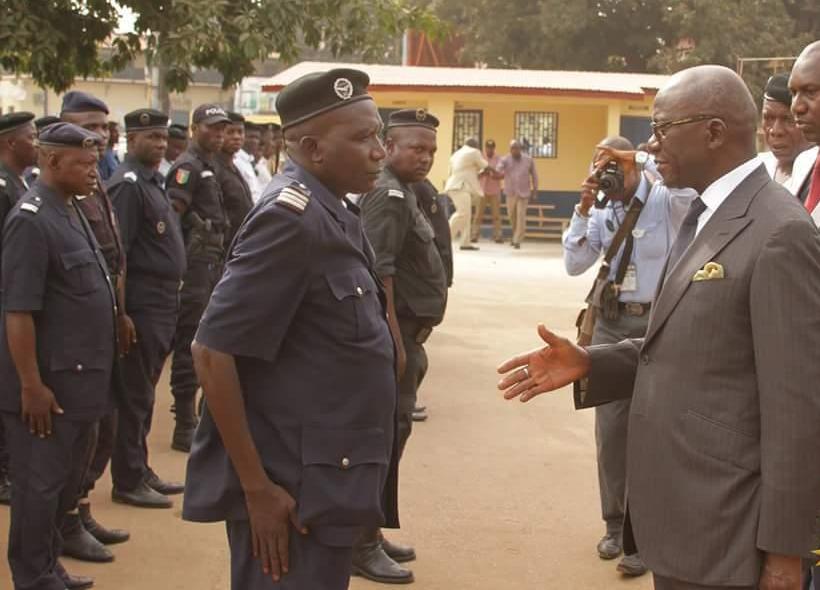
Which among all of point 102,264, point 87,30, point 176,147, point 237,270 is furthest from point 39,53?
point 237,270

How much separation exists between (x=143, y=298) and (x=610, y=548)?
2805 mm

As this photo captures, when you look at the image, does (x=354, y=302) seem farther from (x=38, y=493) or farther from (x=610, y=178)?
(x=610, y=178)

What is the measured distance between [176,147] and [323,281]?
8280mm

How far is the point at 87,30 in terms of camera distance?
963 centimetres

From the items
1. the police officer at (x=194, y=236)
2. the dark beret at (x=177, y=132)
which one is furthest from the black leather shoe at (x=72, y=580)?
the dark beret at (x=177, y=132)

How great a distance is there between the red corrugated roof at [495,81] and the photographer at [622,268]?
16.9 m

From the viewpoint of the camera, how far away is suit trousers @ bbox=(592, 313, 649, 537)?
225 inches

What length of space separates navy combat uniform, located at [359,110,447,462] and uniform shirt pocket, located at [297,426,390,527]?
94.5 inches

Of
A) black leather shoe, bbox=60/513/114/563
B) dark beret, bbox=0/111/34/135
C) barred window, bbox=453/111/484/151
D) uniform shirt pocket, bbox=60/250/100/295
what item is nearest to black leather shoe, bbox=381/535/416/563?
black leather shoe, bbox=60/513/114/563

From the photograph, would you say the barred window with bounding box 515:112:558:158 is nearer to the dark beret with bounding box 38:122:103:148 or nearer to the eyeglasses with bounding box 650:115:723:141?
the dark beret with bounding box 38:122:103:148

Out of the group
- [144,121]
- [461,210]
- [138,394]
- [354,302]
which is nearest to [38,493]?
[138,394]

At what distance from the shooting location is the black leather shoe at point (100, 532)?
5.83 m

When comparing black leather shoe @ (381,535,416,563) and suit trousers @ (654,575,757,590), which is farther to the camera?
black leather shoe @ (381,535,416,563)

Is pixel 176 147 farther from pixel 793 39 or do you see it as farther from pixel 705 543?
pixel 793 39
